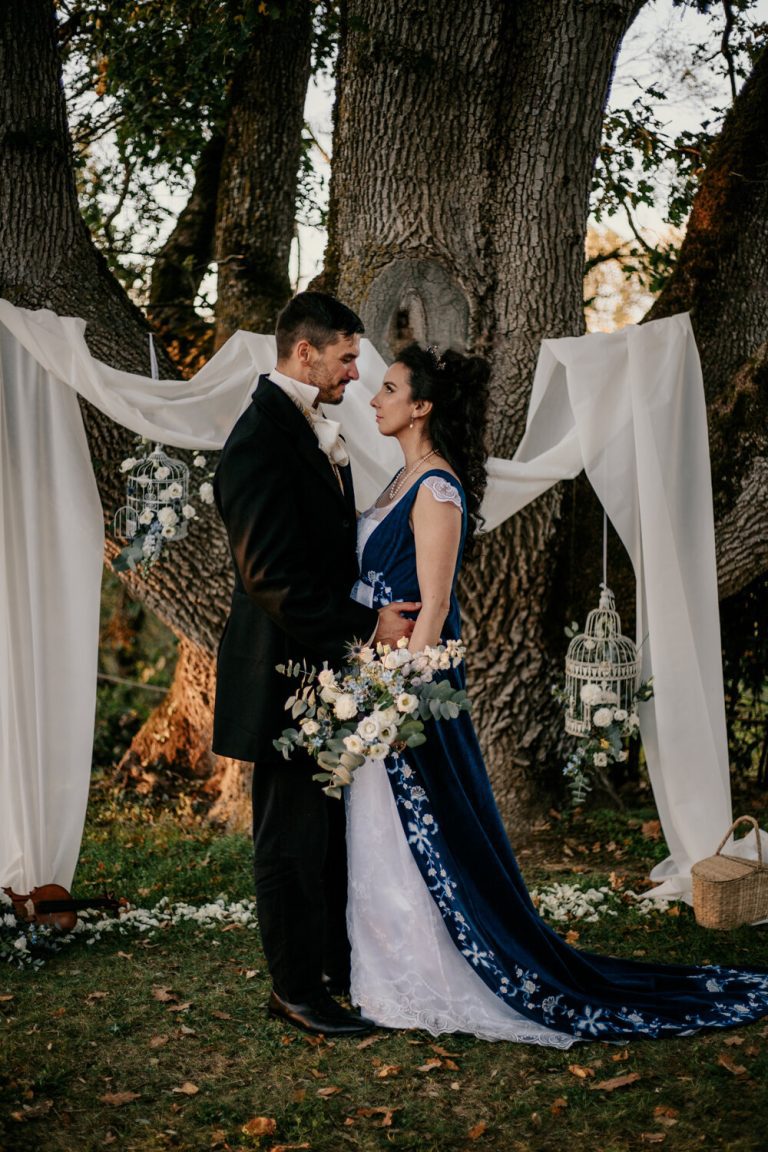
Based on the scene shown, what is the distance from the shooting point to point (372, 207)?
4824 millimetres

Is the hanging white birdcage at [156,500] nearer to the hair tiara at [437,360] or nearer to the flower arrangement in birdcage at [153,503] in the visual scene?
the flower arrangement in birdcage at [153,503]

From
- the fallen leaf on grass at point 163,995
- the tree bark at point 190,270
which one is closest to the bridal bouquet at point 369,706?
the fallen leaf on grass at point 163,995

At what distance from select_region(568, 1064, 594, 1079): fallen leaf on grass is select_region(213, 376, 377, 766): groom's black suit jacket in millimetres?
1183

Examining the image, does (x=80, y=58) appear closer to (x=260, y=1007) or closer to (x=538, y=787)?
(x=538, y=787)

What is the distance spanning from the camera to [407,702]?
2.93 metres

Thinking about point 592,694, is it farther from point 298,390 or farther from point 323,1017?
point 298,390

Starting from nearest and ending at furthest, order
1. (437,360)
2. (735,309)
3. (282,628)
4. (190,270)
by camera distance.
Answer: (282,628), (437,360), (735,309), (190,270)

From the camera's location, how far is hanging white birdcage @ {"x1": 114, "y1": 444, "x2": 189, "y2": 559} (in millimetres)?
4426

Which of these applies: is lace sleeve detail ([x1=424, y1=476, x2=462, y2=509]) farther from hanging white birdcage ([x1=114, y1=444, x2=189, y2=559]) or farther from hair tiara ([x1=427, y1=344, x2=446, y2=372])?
hanging white birdcage ([x1=114, y1=444, x2=189, y2=559])

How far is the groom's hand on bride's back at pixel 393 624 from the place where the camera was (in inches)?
125

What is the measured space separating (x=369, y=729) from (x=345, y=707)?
9 centimetres

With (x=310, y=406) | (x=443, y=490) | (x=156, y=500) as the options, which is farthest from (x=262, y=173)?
(x=443, y=490)

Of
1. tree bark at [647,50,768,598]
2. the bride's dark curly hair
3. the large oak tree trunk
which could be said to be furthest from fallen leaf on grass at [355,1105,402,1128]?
tree bark at [647,50,768,598]

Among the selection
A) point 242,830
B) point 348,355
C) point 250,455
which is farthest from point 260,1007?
point 242,830
